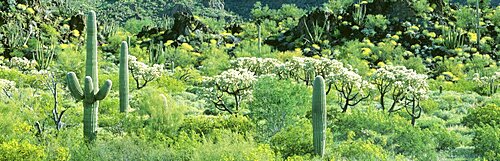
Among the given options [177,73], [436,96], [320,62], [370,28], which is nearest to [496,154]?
[320,62]

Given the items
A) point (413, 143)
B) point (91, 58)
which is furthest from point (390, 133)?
point (91, 58)

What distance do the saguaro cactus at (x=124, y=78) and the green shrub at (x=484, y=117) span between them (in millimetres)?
8726

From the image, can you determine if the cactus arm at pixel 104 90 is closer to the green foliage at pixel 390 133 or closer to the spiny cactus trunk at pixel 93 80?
the spiny cactus trunk at pixel 93 80

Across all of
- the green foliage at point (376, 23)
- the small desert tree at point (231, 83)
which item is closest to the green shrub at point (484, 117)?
the small desert tree at point (231, 83)

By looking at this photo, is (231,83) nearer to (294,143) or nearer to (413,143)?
(294,143)

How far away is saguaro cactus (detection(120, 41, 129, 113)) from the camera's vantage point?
16.2 m

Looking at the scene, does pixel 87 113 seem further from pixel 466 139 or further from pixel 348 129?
pixel 466 139

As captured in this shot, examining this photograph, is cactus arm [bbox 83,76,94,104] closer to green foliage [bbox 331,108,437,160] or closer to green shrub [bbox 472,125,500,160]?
green foliage [bbox 331,108,437,160]

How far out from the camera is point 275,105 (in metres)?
13.8

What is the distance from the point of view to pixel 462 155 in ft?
41.4

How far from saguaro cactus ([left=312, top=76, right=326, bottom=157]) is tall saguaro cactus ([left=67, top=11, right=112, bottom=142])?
3.94 metres

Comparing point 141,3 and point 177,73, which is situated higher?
point 141,3

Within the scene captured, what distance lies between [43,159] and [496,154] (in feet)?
27.1

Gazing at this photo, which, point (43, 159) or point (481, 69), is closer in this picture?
point (43, 159)
